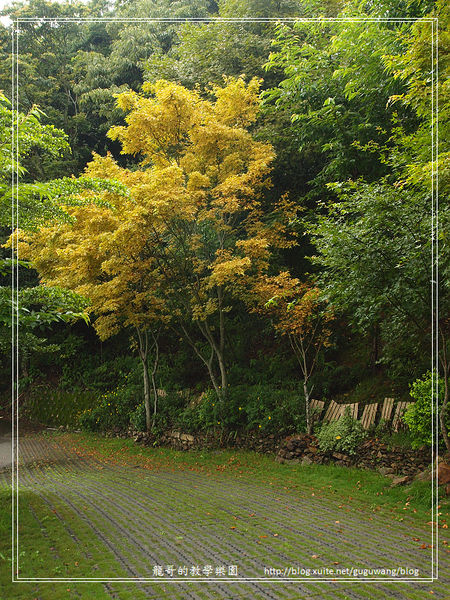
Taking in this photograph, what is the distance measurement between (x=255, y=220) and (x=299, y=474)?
5.56 m

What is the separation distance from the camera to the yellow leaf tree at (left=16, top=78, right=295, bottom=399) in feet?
30.5

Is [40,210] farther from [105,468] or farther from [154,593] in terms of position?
[105,468]

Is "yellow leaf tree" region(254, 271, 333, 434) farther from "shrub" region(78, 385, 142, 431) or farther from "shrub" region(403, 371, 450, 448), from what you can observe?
"shrub" region(78, 385, 142, 431)

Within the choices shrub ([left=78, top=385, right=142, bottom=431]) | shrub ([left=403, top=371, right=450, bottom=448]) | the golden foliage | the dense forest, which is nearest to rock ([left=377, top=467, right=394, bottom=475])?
the dense forest

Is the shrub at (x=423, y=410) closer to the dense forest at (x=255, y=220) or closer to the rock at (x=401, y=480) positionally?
the dense forest at (x=255, y=220)

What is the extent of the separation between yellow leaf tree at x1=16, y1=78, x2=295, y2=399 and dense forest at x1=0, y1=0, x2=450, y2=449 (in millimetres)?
47

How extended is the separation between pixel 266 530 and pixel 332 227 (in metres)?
4.50

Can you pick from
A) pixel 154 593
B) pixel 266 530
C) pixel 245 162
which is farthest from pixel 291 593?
pixel 245 162

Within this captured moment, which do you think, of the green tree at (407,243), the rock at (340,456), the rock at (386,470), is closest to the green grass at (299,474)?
the rock at (386,470)

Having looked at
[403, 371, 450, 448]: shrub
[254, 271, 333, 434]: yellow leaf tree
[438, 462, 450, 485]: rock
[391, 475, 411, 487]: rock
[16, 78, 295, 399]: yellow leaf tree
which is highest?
[16, 78, 295, 399]: yellow leaf tree

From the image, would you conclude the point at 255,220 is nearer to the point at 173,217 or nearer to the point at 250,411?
the point at 173,217

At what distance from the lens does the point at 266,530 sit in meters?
4.65

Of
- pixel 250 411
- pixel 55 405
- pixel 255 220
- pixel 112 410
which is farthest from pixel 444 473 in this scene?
pixel 55 405

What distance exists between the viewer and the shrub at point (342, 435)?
8.01m
